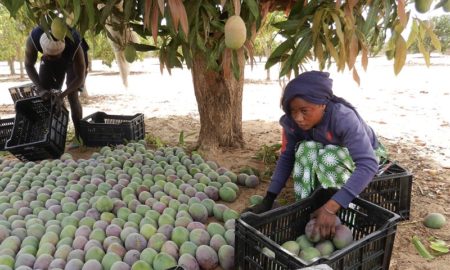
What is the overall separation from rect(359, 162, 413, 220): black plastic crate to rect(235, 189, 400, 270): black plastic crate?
274mm

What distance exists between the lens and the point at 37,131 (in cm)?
333

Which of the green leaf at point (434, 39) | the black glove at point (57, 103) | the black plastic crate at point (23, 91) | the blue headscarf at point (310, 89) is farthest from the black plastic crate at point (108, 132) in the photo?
the green leaf at point (434, 39)

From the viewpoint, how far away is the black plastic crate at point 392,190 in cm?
194

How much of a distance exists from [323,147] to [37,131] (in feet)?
8.67

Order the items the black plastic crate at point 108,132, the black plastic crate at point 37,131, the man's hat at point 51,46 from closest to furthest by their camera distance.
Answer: the black plastic crate at point 37,131 → the man's hat at point 51,46 → the black plastic crate at point 108,132

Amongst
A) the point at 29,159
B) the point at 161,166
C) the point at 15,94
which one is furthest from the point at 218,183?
the point at 15,94

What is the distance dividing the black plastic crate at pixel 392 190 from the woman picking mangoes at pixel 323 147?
0.13 meters

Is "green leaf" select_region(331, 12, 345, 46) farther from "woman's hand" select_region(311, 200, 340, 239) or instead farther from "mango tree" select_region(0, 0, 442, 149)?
"woman's hand" select_region(311, 200, 340, 239)

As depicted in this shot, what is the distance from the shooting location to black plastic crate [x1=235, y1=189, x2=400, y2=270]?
126 centimetres

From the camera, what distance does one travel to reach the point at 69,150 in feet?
11.5

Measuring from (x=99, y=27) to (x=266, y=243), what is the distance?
56.0 inches

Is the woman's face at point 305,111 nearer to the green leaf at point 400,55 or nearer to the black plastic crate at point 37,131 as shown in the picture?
the green leaf at point 400,55

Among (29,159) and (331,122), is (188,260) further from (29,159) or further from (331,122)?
(29,159)

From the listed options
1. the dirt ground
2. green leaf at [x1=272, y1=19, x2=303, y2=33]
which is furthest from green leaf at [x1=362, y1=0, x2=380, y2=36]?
the dirt ground
